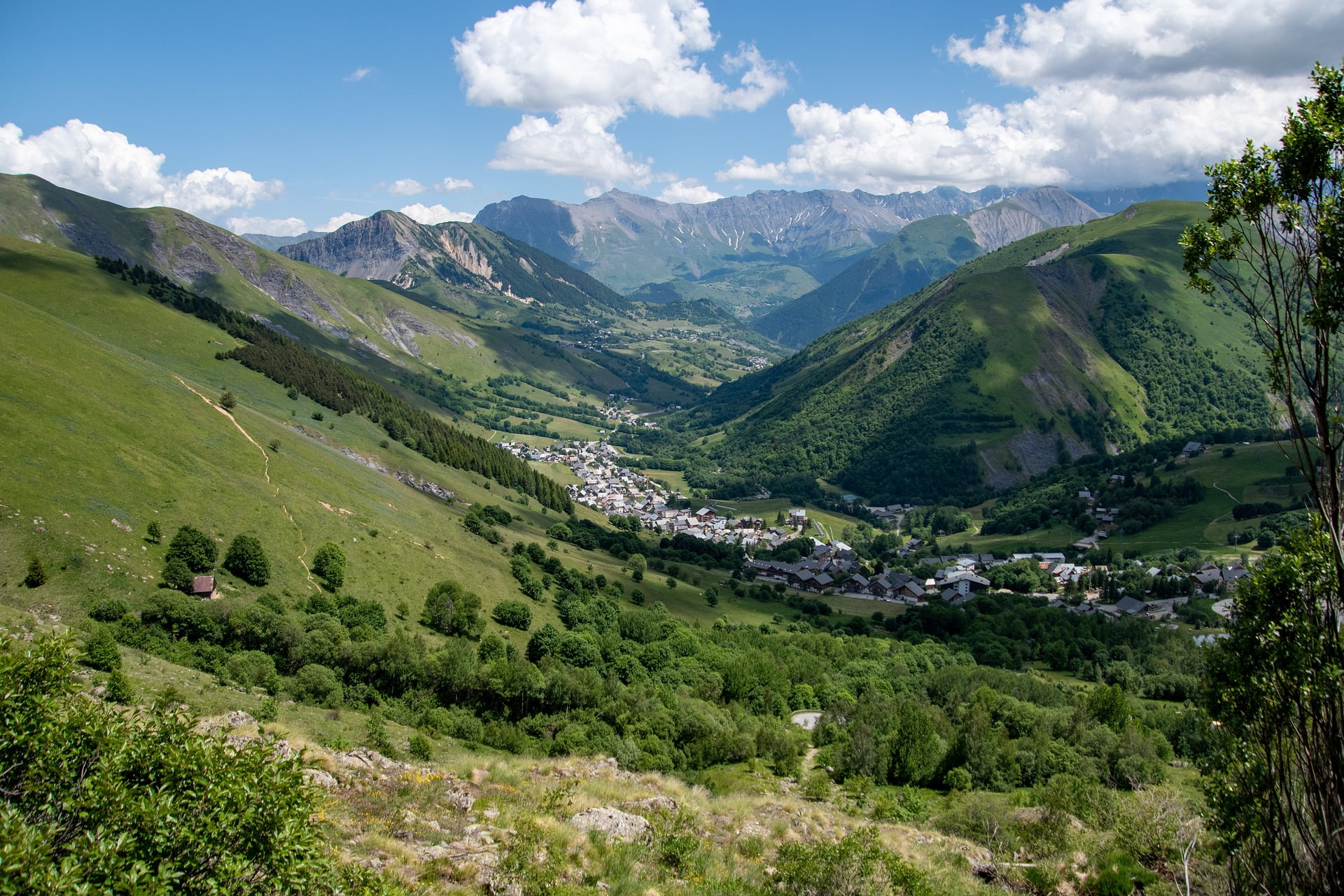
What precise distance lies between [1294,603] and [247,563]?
5573 centimetres

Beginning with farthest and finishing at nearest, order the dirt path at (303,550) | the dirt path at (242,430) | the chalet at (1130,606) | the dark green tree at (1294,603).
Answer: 1. the chalet at (1130,606)
2. the dirt path at (242,430)
3. the dirt path at (303,550)
4. the dark green tree at (1294,603)

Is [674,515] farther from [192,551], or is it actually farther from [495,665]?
[192,551]

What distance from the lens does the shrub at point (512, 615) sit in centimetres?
6131

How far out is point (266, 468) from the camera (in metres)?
68.1

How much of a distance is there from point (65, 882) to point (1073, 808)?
31712 millimetres

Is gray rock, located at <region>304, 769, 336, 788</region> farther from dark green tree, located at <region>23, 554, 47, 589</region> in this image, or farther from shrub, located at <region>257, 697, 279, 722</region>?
dark green tree, located at <region>23, 554, 47, 589</region>

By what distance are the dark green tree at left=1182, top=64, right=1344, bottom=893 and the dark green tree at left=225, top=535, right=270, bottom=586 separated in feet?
177

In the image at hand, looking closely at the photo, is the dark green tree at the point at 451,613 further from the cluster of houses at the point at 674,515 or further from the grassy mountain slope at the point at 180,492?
the cluster of houses at the point at 674,515

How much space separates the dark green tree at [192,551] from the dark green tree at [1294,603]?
53.4 metres

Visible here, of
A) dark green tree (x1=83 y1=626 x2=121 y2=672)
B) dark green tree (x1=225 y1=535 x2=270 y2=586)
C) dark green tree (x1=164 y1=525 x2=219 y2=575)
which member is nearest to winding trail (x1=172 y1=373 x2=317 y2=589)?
dark green tree (x1=225 y1=535 x2=270 y2=586)

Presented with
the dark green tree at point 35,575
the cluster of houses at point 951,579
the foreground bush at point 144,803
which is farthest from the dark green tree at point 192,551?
the cluster of houses at point 951,579

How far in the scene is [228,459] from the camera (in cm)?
Result: 6531

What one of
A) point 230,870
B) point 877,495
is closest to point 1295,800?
point 230,870

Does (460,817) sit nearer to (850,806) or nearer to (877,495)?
(850,806)
